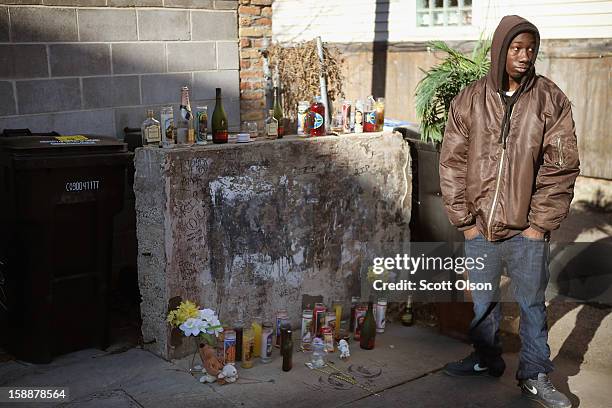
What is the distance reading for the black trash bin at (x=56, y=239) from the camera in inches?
177

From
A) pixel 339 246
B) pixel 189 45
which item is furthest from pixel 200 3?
pixel 339 246

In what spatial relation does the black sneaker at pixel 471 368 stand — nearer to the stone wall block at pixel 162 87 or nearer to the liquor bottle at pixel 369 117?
the liquor bottle at pixel 369 117

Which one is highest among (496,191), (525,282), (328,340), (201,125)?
(201,125)

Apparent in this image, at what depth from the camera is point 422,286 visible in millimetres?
5840

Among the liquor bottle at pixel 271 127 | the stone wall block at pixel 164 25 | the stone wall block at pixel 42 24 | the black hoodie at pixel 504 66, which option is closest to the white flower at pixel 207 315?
the liquor bottle at pixel 271 127

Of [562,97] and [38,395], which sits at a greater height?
[562,97]

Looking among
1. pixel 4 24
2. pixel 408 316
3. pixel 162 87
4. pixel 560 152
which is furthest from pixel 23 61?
pixel 560 152

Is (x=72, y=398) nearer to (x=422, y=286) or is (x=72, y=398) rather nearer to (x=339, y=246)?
(x=339, y=246)

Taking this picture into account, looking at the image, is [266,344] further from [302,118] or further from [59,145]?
[59,145]

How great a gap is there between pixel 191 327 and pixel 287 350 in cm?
65

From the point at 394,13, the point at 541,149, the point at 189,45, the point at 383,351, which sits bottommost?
the point at 383,351

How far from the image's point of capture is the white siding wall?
9.40 metres

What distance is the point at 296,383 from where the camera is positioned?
14.8ft

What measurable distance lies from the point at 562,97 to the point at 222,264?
2.46 meters
